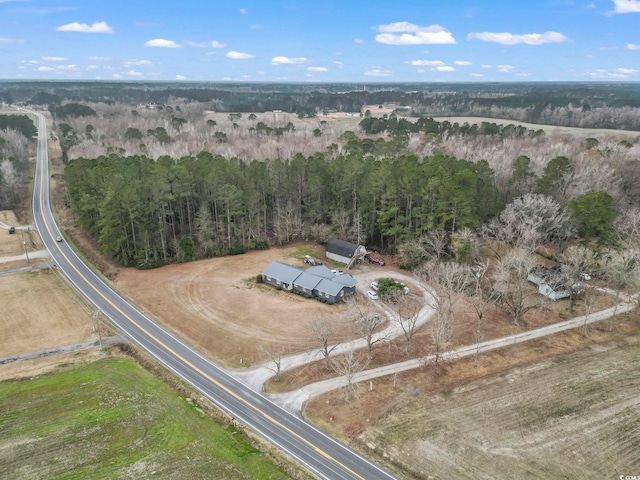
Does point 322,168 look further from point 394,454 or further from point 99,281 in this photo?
point 394,454

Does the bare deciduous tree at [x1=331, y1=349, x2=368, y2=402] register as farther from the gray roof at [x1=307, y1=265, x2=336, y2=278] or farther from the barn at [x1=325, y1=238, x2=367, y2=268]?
the barn at [x1=325, y1=238, x2=367, y2=268]

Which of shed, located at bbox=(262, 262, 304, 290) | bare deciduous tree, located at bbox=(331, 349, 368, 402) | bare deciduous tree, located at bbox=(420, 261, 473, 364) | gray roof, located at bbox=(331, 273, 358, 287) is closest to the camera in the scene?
bare deciduous tree, located at bbox=(331, 349, 368, 402)

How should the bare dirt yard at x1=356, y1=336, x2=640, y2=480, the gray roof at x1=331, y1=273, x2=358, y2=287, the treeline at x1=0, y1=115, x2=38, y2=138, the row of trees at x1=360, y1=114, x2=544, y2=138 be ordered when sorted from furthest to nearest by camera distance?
1. the treeline at x1=0, y1=115, x2=38, y2=138
2. the row of trees at x1=360, y1=114, x2=544, y2=138
3. the gray roof at x1=331, y1=273, x2=358, y2=287
4. the bare dirt yard at x1=356, y1=336, x2=640, y2=480

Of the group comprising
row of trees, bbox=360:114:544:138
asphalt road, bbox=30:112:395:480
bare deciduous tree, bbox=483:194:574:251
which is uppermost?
row of trees, bbox=360:114:544:138

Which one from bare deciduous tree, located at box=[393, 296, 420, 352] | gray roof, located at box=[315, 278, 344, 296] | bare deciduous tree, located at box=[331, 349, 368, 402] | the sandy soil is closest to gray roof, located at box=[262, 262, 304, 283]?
the sandy soil

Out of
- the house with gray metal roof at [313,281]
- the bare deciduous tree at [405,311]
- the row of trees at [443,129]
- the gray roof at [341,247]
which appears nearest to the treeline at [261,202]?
the gray roof at [341,247]

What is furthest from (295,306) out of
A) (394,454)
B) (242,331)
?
(394,454)

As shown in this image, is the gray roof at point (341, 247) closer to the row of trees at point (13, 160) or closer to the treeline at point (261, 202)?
the treeline at point (261, 202)
